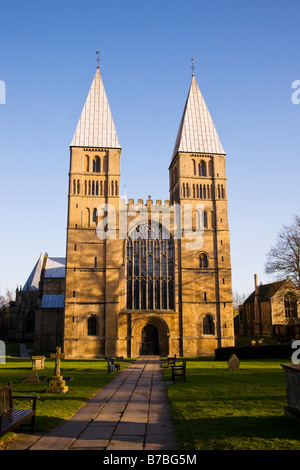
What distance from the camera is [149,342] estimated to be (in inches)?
1490

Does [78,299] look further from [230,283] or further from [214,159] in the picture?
[214,159]

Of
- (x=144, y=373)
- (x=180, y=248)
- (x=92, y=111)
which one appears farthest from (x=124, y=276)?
(x=92, y=111)

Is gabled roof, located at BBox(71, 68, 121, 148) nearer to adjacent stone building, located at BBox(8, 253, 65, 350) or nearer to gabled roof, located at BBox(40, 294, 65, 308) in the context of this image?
gabled roof, located at BBox(40, 294, 65, 308)

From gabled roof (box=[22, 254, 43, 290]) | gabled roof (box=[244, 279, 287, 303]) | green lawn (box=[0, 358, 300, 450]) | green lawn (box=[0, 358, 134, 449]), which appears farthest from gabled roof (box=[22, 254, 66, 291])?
green lawn (box=[0, 358, 300, 450])

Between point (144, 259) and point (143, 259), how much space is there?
0.12 m

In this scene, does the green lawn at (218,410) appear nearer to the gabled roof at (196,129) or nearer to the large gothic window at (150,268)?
the large gothic window at (150,268)

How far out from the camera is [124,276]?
3762 cm

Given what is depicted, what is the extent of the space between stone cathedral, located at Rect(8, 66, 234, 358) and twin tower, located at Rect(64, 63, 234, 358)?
0.09m

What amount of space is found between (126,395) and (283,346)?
21.3m

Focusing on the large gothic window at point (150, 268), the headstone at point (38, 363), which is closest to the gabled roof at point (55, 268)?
the large gothic window at point (150, 268)

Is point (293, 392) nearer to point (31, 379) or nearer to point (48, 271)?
point (31, 379)

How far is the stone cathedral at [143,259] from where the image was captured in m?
36.7

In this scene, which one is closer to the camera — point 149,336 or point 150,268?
point 149,336

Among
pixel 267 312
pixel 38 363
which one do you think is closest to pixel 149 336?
pixel 38 363
